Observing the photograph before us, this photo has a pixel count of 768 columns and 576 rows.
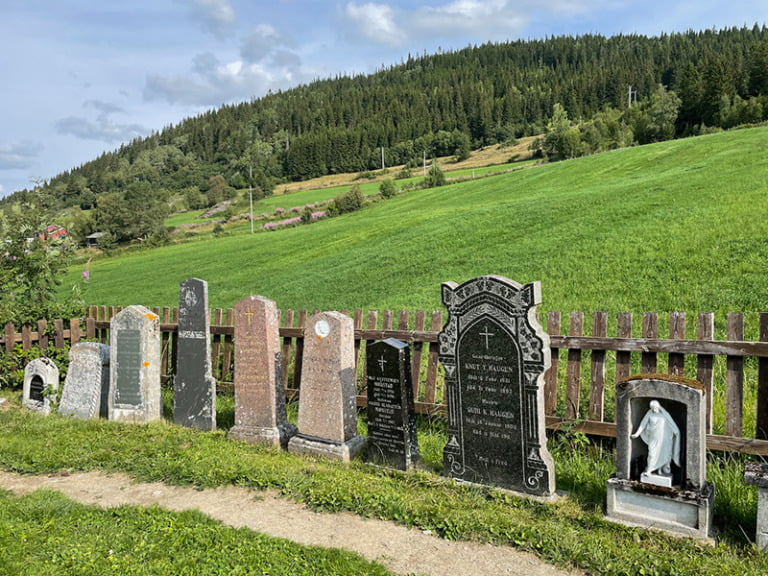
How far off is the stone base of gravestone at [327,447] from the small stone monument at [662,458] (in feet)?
9.33

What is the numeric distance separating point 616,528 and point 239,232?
49635mm

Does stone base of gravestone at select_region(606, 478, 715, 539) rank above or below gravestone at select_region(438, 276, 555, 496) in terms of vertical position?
below

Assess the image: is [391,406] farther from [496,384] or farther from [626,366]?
[626,366]

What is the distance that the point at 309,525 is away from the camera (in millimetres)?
4707

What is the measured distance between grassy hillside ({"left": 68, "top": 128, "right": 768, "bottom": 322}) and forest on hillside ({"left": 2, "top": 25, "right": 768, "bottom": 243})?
3465 cm

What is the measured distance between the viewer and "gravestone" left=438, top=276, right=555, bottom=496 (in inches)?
199

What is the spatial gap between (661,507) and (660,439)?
0.53 metres

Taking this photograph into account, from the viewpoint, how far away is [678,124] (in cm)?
5994

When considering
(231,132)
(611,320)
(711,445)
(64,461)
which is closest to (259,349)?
(64,461)

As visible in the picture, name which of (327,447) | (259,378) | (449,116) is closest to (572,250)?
(259,378)

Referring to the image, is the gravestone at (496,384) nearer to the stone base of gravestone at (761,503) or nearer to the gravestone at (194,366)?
the stone base of gravestone at (761,503)

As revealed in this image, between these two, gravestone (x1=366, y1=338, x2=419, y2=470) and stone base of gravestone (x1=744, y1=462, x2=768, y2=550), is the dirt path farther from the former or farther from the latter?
stone base of gravestone (x1=744, y1=462, x2=768, y2=550)

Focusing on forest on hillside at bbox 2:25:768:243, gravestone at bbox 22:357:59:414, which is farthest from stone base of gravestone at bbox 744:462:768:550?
forest on hillside at bbox 2:25:768:243

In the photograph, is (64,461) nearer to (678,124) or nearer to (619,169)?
(619,169)
